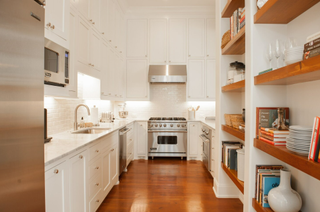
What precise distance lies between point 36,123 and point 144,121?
3537 mm

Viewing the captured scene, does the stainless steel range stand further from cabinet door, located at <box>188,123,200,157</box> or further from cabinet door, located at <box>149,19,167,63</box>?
cabinet door, located at <box>149,19,167,63</box>

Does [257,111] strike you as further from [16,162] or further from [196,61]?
[196,61]

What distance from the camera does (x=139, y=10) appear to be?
15.1 ft

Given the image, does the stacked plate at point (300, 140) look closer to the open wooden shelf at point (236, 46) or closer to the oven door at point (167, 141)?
the open wooden shelf at point (236, 46)

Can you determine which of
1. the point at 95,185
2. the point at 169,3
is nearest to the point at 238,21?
the point at 95,185

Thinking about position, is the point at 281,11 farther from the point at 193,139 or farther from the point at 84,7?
the point at 193,139

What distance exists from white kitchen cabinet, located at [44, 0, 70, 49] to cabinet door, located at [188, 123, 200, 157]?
3.28 metres

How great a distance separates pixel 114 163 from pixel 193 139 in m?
2.21

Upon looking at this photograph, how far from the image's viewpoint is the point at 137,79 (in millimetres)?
4703

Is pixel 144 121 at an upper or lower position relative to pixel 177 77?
lower

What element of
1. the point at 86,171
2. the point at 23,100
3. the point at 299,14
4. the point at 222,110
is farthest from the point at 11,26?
the point at 222,110

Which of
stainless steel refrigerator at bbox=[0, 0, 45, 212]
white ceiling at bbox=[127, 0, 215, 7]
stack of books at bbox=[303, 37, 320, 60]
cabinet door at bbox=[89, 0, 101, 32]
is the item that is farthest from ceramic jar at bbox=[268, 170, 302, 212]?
white ceiling at bbox=[127, 0, 215, 7]

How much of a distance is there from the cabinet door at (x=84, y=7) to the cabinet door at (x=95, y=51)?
25 centimetres

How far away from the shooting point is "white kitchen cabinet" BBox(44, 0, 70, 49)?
1582 millimetres
